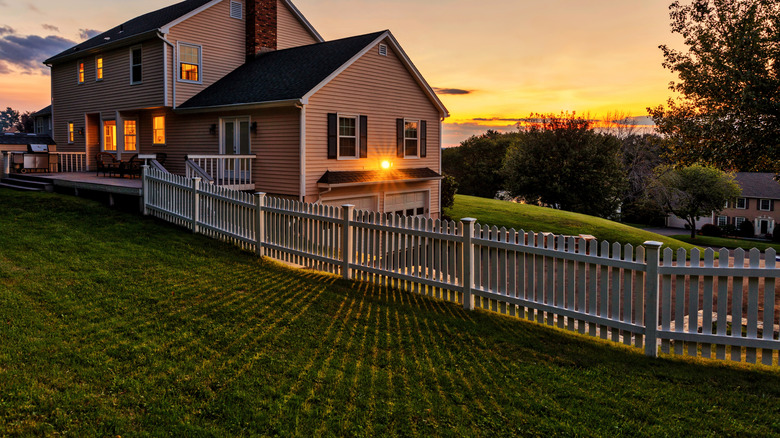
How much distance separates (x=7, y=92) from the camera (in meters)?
46.5

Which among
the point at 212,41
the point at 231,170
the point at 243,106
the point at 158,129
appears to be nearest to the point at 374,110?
the point at 243,106

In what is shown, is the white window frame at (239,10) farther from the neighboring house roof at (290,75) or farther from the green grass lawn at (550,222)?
the green grass lawn at (550,222)

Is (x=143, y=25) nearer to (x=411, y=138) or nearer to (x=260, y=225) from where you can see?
(x=411, y=138)

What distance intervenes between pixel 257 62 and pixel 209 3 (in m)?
2.95

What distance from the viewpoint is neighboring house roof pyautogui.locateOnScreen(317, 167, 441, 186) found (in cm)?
1728

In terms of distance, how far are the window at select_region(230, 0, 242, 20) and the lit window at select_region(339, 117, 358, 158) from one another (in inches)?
342

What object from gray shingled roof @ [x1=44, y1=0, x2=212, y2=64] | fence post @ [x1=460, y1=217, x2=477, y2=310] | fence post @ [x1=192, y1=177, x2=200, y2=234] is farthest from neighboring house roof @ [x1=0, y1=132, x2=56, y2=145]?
fence post @ [x1=460, y1=217, x2=477, y2=310]

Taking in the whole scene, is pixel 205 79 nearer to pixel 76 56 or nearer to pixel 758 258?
pixel 76 56

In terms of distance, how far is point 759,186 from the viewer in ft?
187

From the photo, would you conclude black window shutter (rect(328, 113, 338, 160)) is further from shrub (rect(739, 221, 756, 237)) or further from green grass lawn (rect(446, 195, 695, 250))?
shrub (rect(739, 221, 756, 237))

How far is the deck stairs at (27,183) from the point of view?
59.5 feet

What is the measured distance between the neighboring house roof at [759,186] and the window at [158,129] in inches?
2259

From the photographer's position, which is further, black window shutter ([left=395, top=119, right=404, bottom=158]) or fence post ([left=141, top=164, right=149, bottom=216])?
black window shutter ([left=395, top=119, right=404, bottom=158])

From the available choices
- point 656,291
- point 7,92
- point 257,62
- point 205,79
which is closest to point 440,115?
point 257,62
